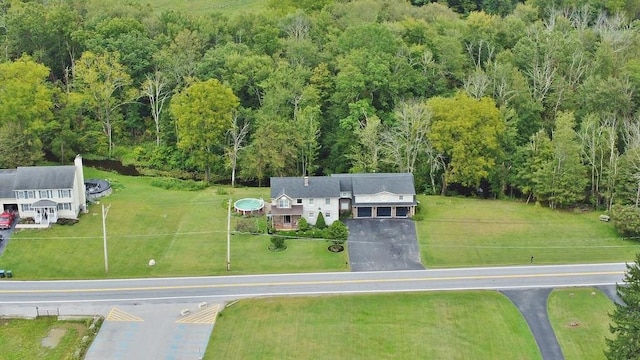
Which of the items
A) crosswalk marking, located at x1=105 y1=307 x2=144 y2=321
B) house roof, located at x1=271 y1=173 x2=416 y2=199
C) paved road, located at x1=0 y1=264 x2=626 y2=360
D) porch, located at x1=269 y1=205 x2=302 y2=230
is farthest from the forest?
crosswalk marking, located at x1=105 y1=307 x2=144 y2=321

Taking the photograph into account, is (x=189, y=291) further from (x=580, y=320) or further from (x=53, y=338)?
(x=580, y=320)

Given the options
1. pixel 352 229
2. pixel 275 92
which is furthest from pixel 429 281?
pixel 275 92

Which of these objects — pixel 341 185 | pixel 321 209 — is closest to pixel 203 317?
pixel 321 209

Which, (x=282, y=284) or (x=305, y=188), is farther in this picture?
(x=305, y=188)

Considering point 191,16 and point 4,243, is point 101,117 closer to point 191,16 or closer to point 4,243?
point 191,16

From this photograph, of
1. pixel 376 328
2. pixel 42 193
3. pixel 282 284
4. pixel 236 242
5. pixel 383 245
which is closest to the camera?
pixel 376 328

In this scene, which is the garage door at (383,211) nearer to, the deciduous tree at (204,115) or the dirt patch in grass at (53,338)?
the deciduous tree at (204,115)

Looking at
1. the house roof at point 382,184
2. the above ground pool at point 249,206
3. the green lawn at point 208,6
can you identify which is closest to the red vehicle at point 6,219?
the above ground pool at point 249,206

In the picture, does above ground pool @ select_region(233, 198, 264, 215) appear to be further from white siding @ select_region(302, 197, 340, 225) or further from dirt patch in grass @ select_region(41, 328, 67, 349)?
dirt patch in grass @ select_region(41, 328, 67, 349)
